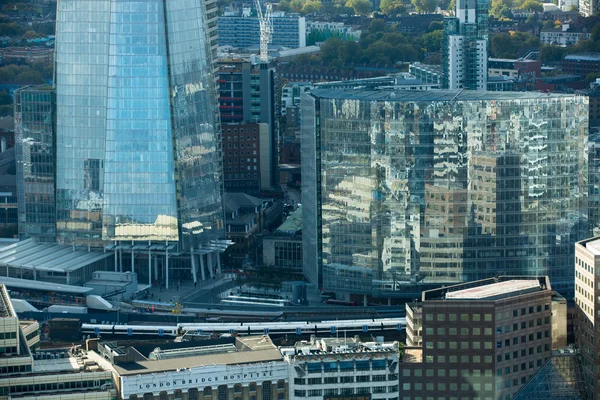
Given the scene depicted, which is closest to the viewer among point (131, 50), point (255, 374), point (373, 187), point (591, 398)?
point (255, 374)

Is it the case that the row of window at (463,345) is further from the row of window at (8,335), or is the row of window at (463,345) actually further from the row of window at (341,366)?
the row of window at (8,335)

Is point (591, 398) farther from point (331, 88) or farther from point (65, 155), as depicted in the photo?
point (65, 155)

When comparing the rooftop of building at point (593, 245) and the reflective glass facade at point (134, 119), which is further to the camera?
the reflective glass facade at point (134, 119)

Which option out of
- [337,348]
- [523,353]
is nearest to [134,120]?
[337,348]

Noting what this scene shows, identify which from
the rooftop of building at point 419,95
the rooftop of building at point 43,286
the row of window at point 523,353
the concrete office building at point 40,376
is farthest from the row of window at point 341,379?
the rooftop of building at point 43,286

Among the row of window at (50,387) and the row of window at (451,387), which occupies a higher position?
the row of window at (50,387)

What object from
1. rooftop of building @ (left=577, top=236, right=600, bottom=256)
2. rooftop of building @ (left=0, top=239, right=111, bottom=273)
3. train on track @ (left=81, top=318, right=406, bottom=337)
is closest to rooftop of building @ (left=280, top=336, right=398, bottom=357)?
rooftop of building @ (left=577, top=236, right=600, bottom=256)

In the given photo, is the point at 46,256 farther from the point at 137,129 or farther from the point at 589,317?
the point at 589,317

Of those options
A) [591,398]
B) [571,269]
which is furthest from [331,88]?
[591,398]
